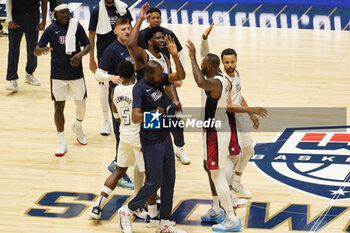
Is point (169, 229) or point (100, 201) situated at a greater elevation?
point (100, 201)

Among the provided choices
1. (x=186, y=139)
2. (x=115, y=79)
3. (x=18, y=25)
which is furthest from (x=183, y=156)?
(x=18, y=25)

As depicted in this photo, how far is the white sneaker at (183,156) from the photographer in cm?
909

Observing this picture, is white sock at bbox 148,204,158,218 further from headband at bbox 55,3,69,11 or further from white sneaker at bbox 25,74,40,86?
white sneaker at bbox 25,74,40,86

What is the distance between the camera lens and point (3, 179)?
870cm

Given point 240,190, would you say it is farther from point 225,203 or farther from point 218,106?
point 218,106

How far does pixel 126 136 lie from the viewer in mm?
7344

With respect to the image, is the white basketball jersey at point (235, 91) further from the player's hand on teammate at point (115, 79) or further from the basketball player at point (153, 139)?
the player's hand on teammate at point (115, 79)

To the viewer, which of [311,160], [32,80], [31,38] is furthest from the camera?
[32,80]

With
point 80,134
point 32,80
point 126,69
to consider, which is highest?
point 126,69

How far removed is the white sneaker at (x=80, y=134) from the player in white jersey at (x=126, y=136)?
2342mm

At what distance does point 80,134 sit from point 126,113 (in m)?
2.62

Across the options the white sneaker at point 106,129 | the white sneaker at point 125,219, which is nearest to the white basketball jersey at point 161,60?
the white sneaker at point 125,219

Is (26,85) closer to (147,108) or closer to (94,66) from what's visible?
(94,66)

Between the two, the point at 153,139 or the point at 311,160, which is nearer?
the point at 153,139
